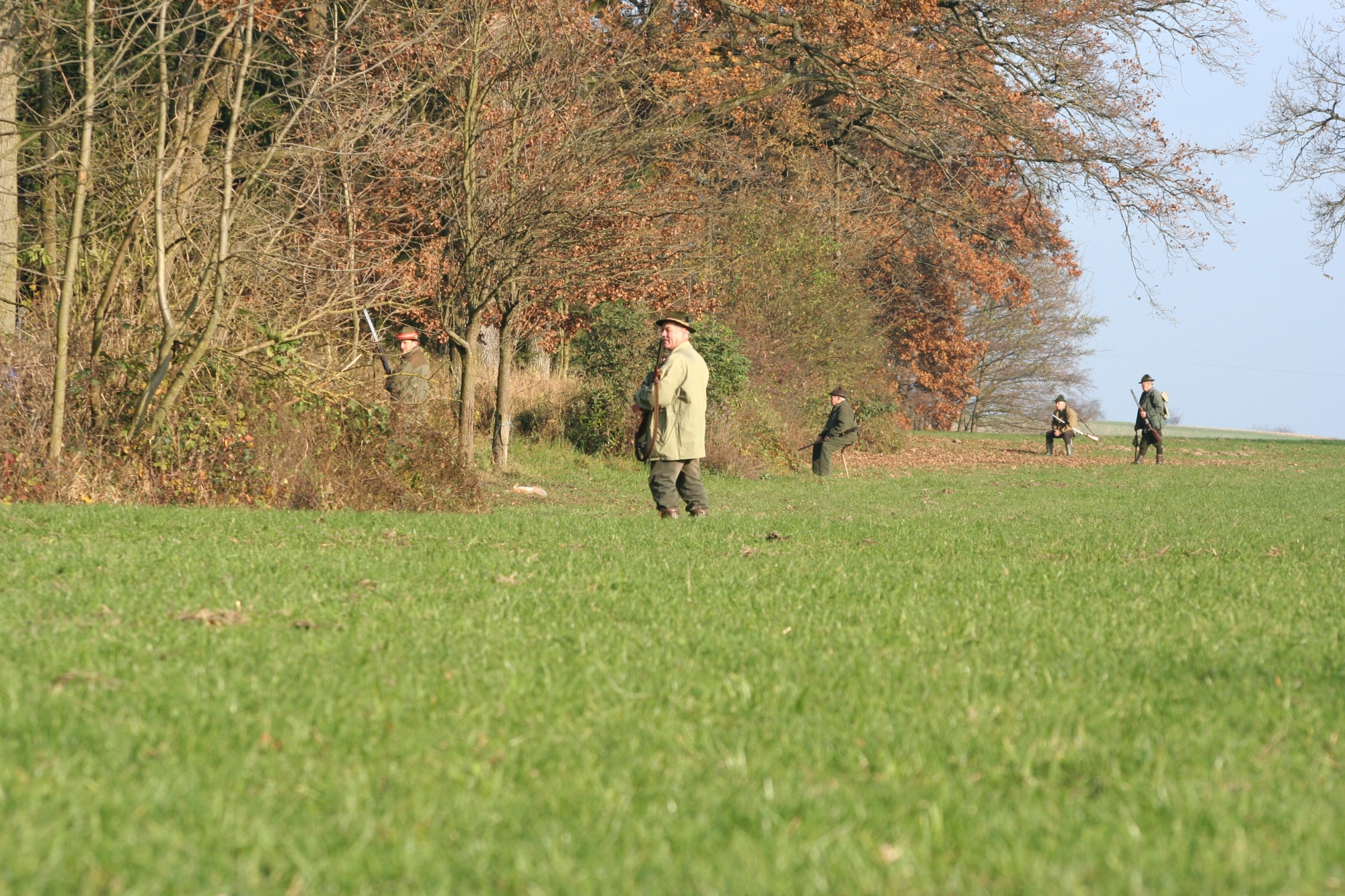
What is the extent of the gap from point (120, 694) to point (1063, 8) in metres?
26.2

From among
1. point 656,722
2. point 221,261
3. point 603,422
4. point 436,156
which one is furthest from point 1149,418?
point 656,722

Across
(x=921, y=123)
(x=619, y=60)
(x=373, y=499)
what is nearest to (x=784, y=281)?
(x=921, y=123)

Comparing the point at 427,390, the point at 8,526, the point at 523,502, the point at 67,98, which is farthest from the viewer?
the point at 67,98

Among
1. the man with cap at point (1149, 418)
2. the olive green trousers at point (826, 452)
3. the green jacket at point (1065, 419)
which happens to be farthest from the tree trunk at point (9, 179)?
the green jacket at point (1065, 419)

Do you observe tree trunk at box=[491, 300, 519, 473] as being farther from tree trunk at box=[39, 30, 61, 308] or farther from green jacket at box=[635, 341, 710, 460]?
green jacket at box=[635, 341, 710, 460]

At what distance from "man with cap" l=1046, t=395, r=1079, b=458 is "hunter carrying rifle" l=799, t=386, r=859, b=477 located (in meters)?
11.4

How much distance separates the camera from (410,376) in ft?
51.5

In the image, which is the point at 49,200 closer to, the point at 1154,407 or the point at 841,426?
the point at 841,426

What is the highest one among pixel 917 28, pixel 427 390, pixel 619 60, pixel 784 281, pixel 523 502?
pixel 917 28

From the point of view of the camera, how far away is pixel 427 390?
1666cm

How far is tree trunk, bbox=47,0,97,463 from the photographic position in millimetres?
12867

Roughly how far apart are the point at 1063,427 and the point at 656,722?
3284 centimetres

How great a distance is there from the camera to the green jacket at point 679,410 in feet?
43.5

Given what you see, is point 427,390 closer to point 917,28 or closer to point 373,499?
point 373,499
